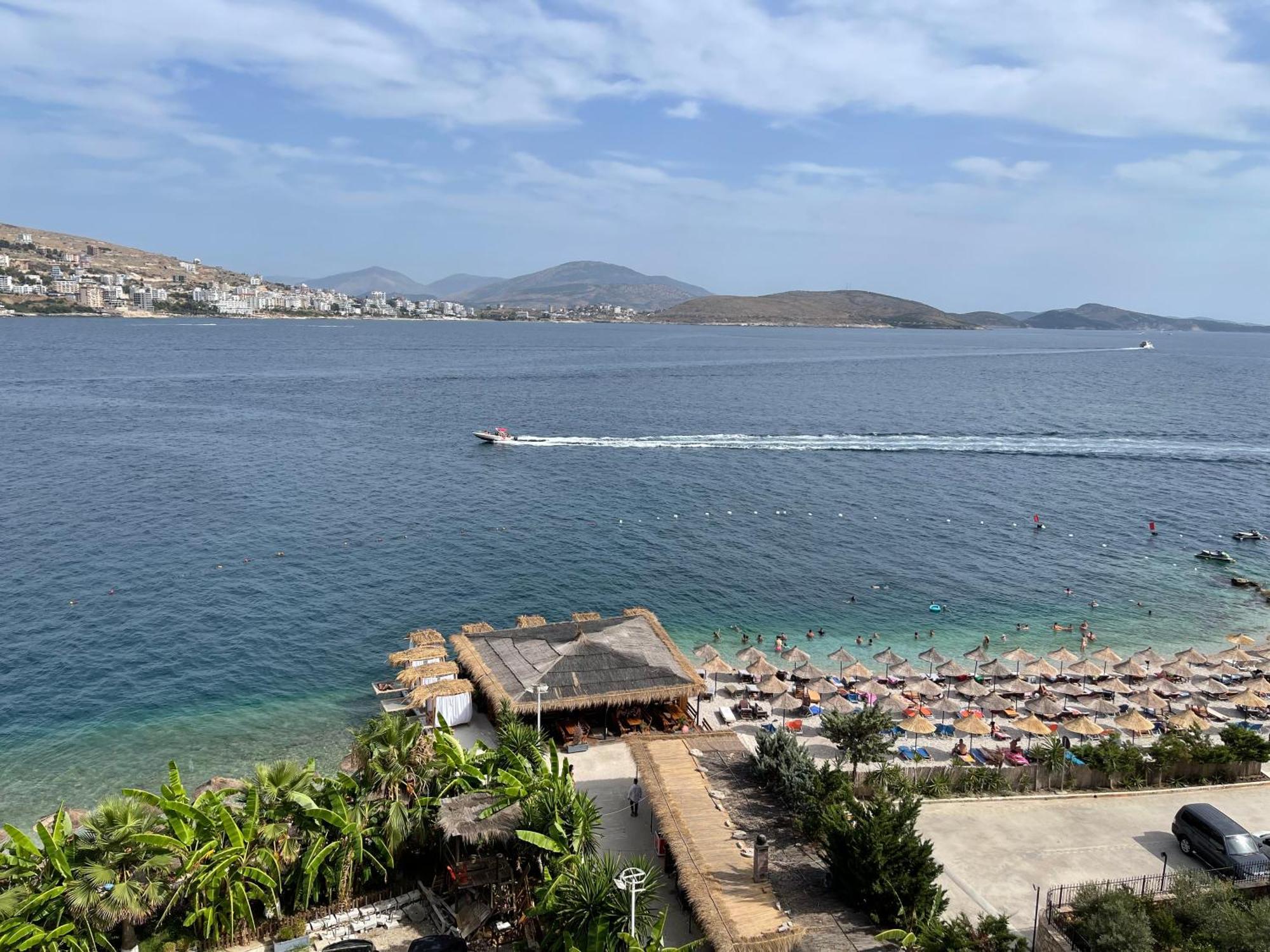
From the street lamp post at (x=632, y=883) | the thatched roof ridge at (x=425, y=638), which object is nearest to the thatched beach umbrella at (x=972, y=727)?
the street lamp post at (x=632, y=883)

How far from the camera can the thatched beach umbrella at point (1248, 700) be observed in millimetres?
32875

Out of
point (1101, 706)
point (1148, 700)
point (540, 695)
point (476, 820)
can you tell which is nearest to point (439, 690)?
point (540, 695)

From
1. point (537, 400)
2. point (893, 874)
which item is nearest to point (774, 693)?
point (893, 874)

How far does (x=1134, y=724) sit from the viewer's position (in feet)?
97.8

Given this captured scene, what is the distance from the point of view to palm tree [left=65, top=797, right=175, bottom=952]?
54.4ft

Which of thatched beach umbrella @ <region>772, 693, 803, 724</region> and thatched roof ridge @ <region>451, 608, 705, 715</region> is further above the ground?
thatched roof ridge @ <region>451, 608, 705, 715</region>

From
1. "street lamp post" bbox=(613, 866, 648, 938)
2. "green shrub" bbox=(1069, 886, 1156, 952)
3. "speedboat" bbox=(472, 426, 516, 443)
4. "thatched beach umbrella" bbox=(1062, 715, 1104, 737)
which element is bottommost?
"thatched beach umbrella" bbox=(1062, 715, 1104, 737)

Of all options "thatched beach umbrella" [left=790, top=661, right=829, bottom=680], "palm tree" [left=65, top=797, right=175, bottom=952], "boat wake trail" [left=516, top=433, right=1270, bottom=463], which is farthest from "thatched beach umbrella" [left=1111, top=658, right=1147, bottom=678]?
"boat wake trail" [left=516, top=433, right=1270, bottom=463]

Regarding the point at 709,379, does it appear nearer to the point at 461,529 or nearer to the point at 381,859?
the point at 461,529

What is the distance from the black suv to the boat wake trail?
2474 inches

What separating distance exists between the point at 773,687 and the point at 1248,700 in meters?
19.0

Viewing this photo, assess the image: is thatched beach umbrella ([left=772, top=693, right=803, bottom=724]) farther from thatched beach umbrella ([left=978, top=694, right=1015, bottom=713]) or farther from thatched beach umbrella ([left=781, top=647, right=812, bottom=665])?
thatched beach umbrella ([left=978, top=694, right=1015, bottom=713])

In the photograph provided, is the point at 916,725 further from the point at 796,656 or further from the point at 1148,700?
the point at 1148,700

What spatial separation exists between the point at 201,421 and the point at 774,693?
7739 cm
